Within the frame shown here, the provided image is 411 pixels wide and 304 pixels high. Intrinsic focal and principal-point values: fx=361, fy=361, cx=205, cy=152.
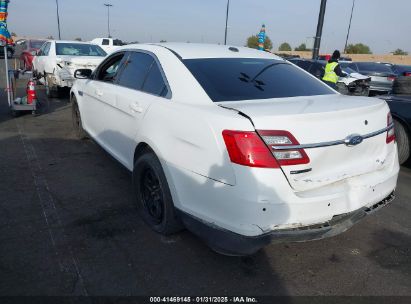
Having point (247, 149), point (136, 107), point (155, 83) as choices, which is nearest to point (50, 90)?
point (136, 107)

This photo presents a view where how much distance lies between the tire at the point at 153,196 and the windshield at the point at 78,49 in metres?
8.11

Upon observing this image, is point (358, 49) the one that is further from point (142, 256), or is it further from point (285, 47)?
point (142, 256)

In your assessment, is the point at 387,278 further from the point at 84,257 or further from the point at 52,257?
the point at 52,257

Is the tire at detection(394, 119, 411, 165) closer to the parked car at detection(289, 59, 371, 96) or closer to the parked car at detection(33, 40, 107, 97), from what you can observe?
the parked car at detection(289, 59, 371, 96)

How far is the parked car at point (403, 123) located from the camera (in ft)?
17.1

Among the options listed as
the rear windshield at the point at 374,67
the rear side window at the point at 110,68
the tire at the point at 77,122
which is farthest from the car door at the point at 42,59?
the rear windshield at the point at 374,67

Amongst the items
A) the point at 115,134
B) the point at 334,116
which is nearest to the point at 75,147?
the point at 115,134

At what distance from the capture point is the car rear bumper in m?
2.37

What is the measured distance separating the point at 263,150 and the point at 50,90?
9850mm

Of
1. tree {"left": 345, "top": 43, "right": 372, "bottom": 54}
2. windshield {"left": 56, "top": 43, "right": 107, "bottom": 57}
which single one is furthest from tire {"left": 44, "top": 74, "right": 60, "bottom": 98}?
tree {"left": 345, "top": 43, "right": 372, "bottom": 54}

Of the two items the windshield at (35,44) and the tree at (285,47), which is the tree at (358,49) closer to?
the tree at (285,47)

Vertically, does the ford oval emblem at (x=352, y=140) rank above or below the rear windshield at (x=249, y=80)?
below

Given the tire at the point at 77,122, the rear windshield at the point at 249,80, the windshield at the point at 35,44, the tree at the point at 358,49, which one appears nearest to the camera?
the rear windshield at the point at 249,80

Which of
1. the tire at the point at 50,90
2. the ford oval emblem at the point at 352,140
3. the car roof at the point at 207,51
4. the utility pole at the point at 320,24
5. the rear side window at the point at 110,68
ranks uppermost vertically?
the utility pole at the point at 320,24
